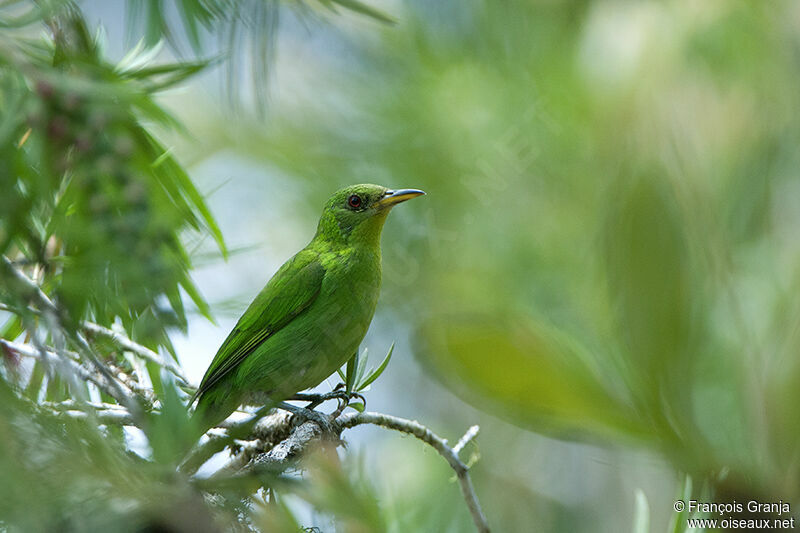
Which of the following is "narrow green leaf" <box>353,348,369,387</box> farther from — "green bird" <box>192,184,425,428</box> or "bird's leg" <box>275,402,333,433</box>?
"green bird" <box>192,184,425,428</box>

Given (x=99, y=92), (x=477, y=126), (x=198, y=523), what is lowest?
(x=198, y=523)

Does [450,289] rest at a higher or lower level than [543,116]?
lower

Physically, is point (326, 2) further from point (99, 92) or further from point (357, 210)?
point (357, 210)

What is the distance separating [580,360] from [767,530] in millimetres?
766

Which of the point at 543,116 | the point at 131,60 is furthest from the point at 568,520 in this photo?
the point at 131,60

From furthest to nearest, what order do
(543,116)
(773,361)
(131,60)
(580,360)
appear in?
(543,116)
(580,360)
(773,361)
(131,60)

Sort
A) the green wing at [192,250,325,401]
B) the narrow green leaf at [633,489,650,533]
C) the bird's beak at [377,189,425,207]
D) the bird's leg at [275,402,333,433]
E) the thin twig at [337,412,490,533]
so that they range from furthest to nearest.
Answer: the bird's beak at [377,189,425,207] < the green wing at [192,250,325,401] < the bird's leg at [275,402,333,433] < the thin twig at [337,412,490,533] < the narrow green leaf at [633,489,650,533]

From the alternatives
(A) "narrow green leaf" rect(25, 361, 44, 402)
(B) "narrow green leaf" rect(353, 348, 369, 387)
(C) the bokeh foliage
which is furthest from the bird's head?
(A) "narrow green leaf" rect(25, 361, 44, 402)

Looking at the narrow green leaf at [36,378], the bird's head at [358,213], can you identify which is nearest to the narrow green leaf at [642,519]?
the narrow green leaf at [36,378]

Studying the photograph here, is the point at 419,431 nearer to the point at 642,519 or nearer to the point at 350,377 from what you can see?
the point at 350,377

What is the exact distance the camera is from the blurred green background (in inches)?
79.0

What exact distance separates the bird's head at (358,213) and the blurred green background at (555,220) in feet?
1.49

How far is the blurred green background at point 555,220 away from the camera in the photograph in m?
2.01

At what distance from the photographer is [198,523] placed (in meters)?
0.63
